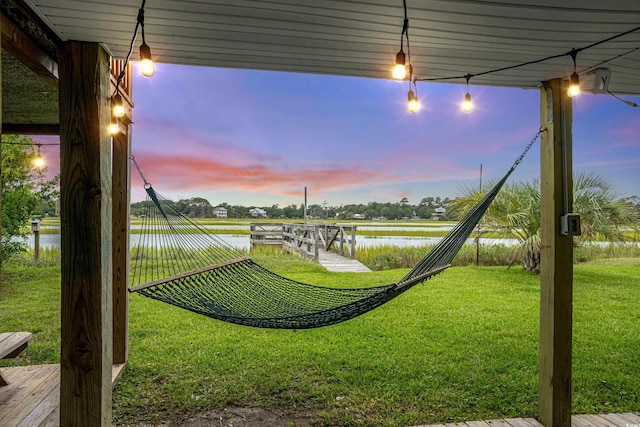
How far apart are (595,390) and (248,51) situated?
2.42 m

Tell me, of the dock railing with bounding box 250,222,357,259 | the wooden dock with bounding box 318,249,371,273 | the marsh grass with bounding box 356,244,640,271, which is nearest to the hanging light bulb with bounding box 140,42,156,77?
the wooden dock with bounding box 318,249,371,273

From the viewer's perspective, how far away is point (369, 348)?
254 centimetres

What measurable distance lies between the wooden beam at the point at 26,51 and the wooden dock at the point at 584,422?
2121 mm

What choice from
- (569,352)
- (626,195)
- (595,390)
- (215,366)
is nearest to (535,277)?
(626,195)

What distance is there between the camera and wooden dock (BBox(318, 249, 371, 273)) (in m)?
5.38

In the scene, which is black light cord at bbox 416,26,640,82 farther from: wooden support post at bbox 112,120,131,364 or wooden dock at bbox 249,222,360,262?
wooden dock at bbox 249,222,360,262

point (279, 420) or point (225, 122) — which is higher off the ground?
point (225, 122)

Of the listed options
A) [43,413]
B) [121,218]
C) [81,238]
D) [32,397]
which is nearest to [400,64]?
[81,238]

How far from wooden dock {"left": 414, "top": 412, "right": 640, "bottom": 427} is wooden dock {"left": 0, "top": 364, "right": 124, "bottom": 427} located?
1.68 metres

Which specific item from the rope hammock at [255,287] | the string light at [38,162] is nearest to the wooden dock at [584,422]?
the rope hammock at [255,287]

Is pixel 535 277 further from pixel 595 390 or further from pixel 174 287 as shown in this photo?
pixel 174 287

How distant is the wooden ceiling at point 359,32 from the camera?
1098 mm

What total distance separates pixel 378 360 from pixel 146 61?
2088 mm

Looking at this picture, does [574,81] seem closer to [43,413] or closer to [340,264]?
[43,413]
